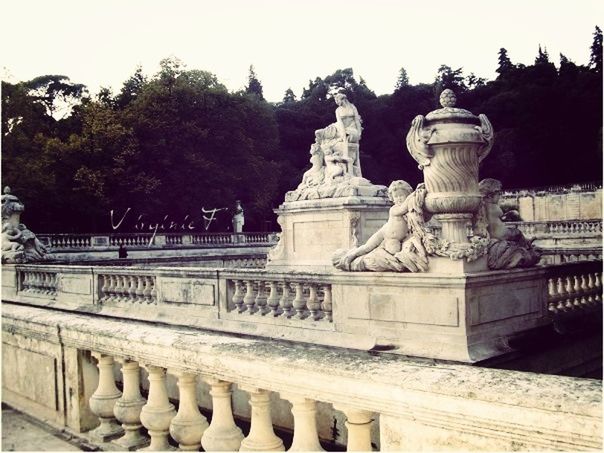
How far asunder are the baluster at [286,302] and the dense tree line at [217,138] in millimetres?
27838

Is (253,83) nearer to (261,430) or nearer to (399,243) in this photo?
(399,243)

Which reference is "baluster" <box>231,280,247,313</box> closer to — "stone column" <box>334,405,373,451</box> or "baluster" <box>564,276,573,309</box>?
"baluster" <box>564,276,573,309</box>

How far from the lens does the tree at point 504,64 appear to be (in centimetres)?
5824

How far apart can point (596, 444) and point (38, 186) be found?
1303 inches

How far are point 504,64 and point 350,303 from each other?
6170 cm

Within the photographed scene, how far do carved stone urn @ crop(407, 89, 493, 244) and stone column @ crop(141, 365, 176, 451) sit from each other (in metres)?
2.46

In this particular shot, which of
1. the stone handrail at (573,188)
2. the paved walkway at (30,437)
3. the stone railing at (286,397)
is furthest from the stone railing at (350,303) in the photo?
the stone handrail at (573,188)

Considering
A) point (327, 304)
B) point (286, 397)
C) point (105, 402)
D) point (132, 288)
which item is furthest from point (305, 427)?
point (132, 288)

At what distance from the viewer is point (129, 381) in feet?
15.1

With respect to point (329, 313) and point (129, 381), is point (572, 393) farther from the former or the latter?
point (329, 313)

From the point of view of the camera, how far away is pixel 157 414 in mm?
4195

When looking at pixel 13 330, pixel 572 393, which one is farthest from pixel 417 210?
pixel 13 330

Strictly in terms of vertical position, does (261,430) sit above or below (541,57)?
below

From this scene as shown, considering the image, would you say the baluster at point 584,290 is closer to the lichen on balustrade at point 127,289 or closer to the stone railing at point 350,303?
the stone railing at point 350,303
